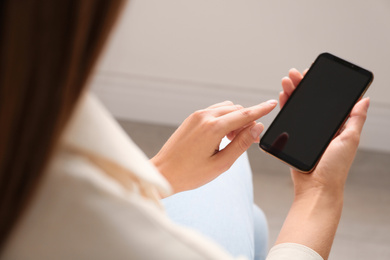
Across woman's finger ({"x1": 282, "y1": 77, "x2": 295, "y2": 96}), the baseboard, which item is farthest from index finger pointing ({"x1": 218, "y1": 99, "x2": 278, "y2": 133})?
the baseboard

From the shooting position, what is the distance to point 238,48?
5.22 ft

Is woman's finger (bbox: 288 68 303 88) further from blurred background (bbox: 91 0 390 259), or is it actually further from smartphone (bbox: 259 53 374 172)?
blurred background (bbox: 91 0 390 259)

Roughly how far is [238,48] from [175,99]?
0.30 meters

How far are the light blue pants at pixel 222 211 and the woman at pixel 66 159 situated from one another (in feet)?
1.14

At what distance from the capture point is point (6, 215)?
356 mm

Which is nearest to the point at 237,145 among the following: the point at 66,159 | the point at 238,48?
the point at 66,159

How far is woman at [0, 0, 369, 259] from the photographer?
32cm

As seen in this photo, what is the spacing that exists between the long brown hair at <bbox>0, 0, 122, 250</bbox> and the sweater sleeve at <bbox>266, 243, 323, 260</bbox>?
1.45 ft

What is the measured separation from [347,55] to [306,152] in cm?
78

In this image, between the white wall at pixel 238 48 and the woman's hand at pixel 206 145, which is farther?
the white wall at pixel 238 48

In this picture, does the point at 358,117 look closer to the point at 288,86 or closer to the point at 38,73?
the point at 288,86

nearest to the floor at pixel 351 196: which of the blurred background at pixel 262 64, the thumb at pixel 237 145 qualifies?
the blurred background at pixel 262 64

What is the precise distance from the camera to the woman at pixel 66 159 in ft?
1.06

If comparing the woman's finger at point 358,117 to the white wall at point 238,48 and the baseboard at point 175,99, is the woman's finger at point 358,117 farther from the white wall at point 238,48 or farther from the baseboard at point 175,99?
the baseboard at point 175,99
